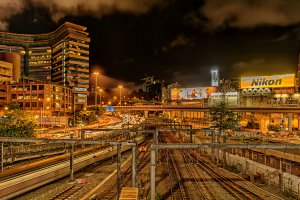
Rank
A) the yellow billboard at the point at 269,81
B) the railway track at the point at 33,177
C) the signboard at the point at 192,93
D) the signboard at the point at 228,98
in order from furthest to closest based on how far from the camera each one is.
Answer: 1. the signboard at the point at 192,93
2. the signboard at the point at 228,98
3. the yellow billboard at the point at 269,81
4. the railway track at the point at 33,177

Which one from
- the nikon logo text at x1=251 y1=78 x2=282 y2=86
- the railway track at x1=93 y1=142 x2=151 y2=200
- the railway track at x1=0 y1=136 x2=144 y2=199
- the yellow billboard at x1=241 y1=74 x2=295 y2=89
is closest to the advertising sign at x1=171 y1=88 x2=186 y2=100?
the yellow billboard at x1=241 y1=74 x2=295 y2=89

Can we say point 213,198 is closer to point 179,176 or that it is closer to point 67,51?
point 179,176

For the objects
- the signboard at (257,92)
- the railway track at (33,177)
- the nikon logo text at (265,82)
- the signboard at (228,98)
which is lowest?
the railway track at (33,177)

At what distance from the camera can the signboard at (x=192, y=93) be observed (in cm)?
11738

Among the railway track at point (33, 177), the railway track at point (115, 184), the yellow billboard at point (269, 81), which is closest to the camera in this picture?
the railway track at point (33, 177)

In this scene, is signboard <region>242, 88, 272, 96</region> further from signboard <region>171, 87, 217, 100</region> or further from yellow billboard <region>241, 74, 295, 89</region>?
signboard <region>171, 87, 217, 100</region>

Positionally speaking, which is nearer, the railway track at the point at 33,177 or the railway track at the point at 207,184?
the railway track at the point at 33,177

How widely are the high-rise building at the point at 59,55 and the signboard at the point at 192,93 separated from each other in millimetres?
51058

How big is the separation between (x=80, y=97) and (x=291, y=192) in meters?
113

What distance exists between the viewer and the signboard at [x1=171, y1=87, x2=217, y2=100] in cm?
11738

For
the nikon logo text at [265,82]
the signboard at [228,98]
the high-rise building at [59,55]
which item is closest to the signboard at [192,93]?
the signboard at [228,98]

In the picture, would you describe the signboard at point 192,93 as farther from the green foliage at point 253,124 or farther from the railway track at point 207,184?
the railway track at point 207,184

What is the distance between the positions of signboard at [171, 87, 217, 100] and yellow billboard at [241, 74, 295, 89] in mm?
33878

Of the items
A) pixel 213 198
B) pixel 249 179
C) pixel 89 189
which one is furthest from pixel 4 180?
pixel 249 179
